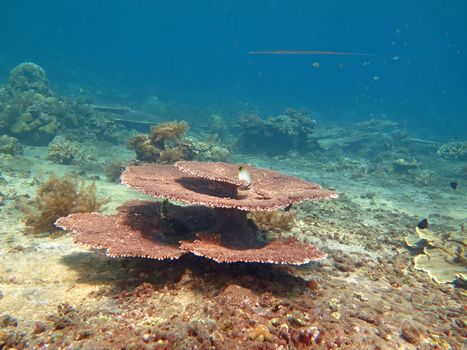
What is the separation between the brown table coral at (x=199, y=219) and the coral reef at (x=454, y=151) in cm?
2248

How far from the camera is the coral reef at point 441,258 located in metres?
5.15

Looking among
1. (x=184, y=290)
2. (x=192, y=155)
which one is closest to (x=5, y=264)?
(x=184, y=290)

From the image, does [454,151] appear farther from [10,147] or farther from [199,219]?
[10,147]

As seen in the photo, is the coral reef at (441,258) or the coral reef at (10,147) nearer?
the coral reef at (441,258)

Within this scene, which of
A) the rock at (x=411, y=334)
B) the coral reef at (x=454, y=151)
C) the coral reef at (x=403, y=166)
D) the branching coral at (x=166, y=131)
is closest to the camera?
the rock at (x=411, y=334)

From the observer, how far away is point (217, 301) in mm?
3547

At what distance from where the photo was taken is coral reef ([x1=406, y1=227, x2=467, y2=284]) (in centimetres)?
515

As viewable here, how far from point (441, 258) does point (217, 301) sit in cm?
457

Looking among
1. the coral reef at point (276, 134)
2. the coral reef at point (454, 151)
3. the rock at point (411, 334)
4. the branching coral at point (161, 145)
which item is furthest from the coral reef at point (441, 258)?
the coral reef at point (454, 151)

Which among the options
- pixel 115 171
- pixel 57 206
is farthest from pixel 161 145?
pixel 57 206

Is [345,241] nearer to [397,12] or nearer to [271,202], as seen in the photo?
[271,202]

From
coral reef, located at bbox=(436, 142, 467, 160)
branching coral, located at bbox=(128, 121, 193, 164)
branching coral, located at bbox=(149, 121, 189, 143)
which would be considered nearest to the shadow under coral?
branching coral, located at bbox=(128, 121, 193, 164)

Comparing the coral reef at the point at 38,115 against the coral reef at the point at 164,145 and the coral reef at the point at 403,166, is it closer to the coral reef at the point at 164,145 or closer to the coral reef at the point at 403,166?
the coral reef at the point at 164,145

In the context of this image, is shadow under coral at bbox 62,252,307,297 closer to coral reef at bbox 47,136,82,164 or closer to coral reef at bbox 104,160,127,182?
coral reef at bbox 104,160,127,182
